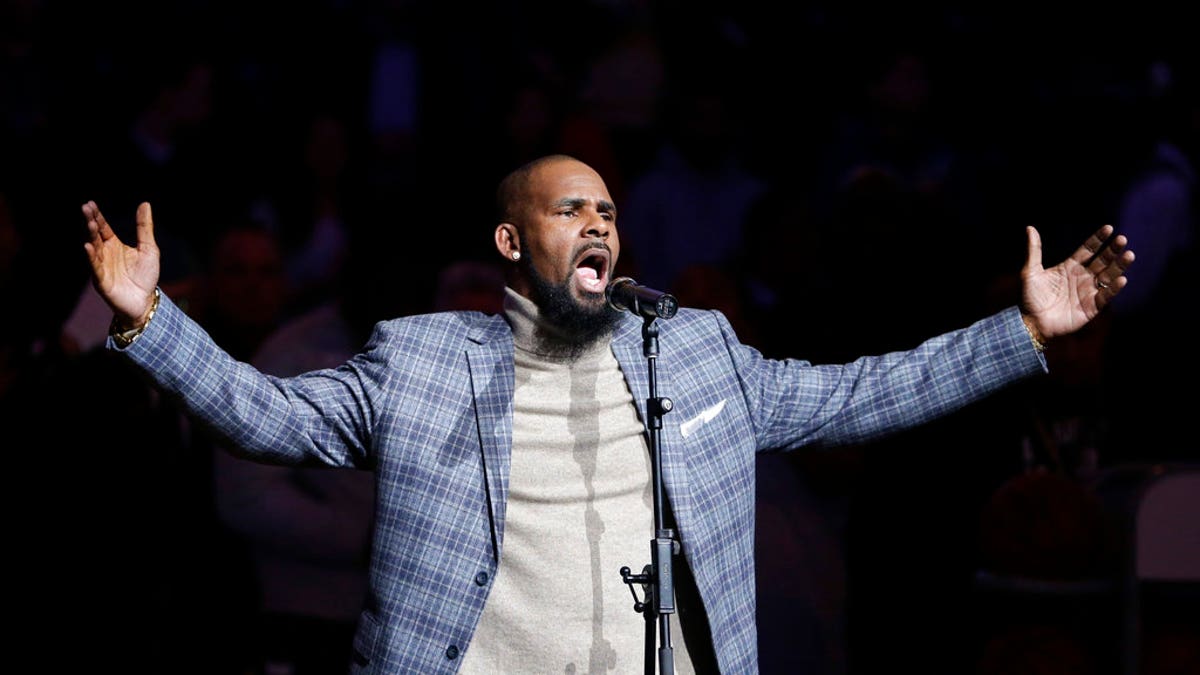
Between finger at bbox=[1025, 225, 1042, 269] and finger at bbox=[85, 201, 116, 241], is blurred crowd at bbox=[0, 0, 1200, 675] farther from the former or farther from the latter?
finger at bbox=[85, 201, 116, 241]

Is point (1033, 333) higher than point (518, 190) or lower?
lower

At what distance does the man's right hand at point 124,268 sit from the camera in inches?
120

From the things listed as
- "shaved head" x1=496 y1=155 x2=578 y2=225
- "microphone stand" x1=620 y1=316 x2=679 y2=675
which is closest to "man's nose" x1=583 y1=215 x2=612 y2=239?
"shaved head" x1=496 y1=155 x2=578 y2=225

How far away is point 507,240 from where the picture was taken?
3.71 meters

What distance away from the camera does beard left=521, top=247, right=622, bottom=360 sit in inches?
138

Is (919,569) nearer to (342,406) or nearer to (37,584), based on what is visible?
(342,406)

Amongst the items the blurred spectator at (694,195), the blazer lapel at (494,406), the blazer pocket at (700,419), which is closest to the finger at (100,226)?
the blazer lapel at (494,406)

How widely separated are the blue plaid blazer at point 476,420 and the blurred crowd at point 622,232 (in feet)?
3.35

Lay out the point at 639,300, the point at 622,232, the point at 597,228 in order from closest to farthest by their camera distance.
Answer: the point at 639,300, the point at 597,228, the point at 622,232

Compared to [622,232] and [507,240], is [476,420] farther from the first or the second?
[622,232]

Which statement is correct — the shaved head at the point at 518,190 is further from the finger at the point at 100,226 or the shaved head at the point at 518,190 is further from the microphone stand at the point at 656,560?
the finger at the point at 100,226

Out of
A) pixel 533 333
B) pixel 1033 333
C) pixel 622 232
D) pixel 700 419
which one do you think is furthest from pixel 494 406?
pixel 622 232

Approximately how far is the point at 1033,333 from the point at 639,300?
0.99m

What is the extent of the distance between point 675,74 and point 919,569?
11.7 feet
